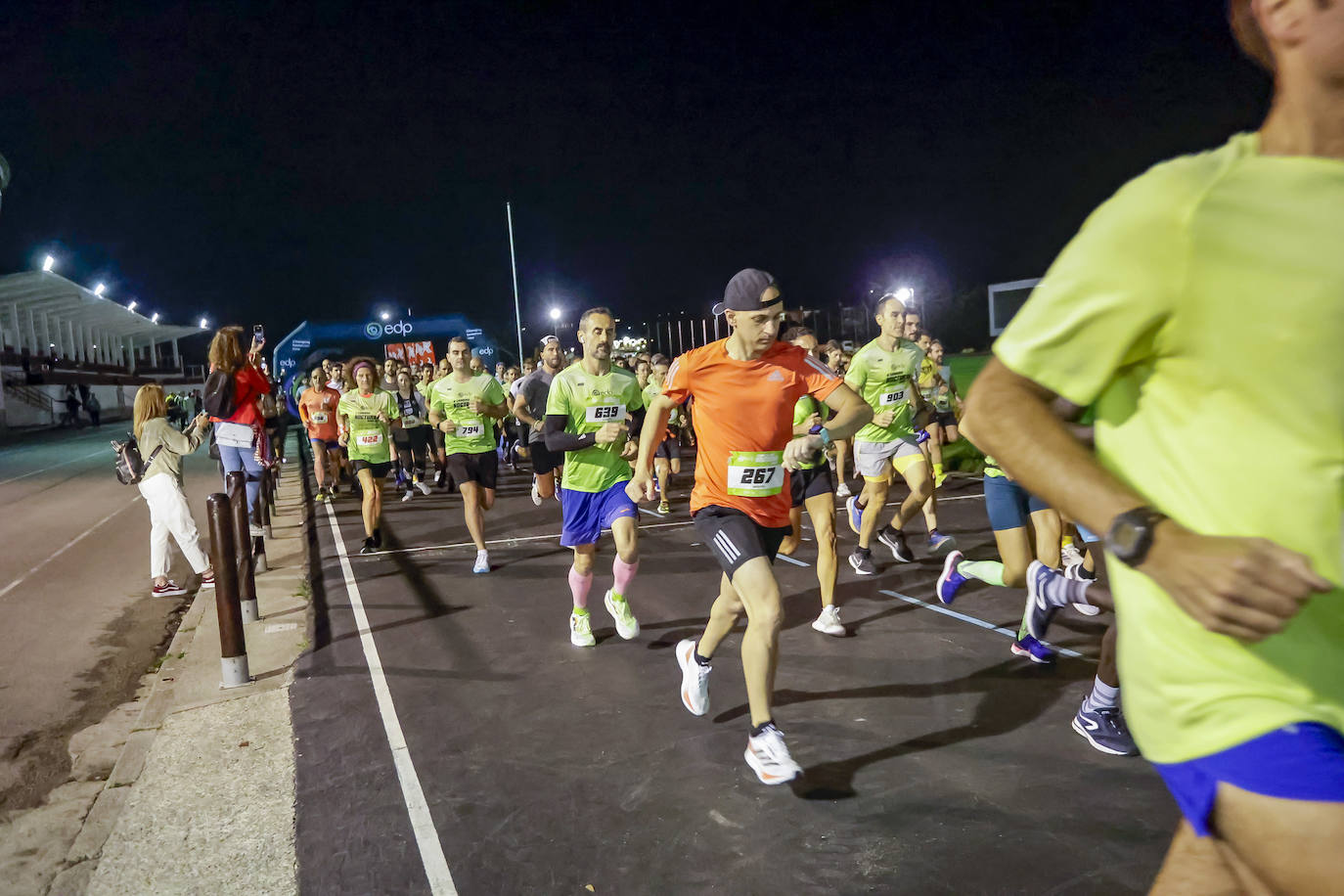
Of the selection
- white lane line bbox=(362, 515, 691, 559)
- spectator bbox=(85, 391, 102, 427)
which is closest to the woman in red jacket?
white lane line bbox=(362, 515, 691, 559)

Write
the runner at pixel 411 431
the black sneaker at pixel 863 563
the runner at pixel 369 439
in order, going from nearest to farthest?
the black sneaker at pixel 863 563 → the runner at pixel 369 439 → the runner at pixel 411 431

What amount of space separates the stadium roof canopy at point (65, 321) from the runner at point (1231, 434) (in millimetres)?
59627

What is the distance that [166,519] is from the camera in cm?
822

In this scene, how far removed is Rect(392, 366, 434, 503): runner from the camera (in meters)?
15.5

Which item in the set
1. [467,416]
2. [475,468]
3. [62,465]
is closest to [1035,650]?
[475,468]

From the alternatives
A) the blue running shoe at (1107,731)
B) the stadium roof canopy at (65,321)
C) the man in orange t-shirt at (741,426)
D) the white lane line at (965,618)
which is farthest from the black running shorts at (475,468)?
the stadium roof canopy at (65,321)

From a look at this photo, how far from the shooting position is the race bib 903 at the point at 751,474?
4395 mm

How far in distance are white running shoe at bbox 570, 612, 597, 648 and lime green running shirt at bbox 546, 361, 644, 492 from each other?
0.89m

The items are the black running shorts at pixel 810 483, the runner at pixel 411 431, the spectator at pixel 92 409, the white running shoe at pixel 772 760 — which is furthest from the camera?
the spectator at pixel 92 409

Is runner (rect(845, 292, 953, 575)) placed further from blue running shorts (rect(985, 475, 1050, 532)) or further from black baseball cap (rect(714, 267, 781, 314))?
black baseball cap (rect(714, 267, 781, 314))

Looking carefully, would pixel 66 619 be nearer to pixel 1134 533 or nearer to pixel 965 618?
pixel 965 618

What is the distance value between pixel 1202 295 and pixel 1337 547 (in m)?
0.38

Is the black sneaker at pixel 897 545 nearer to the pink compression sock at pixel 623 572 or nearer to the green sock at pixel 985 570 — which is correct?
the green sock at pixel 985 570

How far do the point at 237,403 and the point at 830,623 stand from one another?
249 inches
